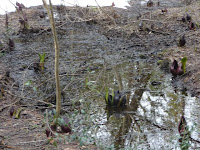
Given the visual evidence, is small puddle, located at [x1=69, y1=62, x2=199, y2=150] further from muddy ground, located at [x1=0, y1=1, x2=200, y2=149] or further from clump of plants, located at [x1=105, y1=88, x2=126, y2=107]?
muddy ground, located at [x1=0, y1=1, x2=200, y2=149]

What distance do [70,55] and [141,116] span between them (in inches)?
101

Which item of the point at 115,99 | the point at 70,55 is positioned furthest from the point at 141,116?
the point at 70,55

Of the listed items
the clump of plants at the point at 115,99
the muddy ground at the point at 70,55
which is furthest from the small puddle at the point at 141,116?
the muddy ground at the point at 70,55

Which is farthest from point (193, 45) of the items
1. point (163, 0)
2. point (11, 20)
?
point (163, 0)

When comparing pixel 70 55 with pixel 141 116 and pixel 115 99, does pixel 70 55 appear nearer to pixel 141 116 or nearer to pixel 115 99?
pixel 115 99

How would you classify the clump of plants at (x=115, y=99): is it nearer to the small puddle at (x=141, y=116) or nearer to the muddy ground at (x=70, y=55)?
the small puddle at (x=141, y=116)

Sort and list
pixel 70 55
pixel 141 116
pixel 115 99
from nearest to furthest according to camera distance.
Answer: pixel 141 116 → pixel 115 99 → pixel 70 55

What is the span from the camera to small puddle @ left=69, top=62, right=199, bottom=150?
2713mm

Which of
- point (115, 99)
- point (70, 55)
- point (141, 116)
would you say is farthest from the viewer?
point (70, 55)

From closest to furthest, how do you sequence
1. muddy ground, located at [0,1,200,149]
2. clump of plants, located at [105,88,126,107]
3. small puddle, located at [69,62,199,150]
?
small puddle, located at [69,62,199,150], muddy ground, located at [0,1,200,149], clump of plants, located at [105,88,126,107]

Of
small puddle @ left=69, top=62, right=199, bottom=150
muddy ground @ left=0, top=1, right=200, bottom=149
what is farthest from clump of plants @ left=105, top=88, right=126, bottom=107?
muddy ground @ left=0, top=1, right=200, bottom=149

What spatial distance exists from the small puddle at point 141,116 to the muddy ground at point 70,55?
236 mm

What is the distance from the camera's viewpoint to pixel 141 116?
10.5 ft

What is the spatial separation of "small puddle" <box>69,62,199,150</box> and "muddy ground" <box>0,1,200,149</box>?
0.78 feet
